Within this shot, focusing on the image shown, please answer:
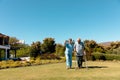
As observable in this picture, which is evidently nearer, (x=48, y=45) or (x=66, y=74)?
(x=66, y=74)

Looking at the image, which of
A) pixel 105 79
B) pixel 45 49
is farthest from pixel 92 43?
pixel 105 79

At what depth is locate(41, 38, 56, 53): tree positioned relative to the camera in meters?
60.6

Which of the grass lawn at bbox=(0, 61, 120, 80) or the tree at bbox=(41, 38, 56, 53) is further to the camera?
the tree at bbox=(41, 38, 56, 53)

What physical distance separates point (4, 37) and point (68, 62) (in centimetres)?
3922

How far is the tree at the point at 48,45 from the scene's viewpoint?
60.6 m

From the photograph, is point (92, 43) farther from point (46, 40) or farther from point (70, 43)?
point (70, 43)

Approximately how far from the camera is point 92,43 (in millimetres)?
56281

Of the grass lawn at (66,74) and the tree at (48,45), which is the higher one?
the tree at (48,45)

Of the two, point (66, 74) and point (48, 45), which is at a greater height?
point (48, 45)

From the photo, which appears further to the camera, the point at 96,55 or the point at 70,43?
the point at 96,55

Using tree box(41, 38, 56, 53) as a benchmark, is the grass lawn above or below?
below

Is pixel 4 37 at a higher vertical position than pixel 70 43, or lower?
higher

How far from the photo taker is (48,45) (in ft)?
199

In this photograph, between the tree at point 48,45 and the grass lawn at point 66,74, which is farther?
the tree at point 48,45
